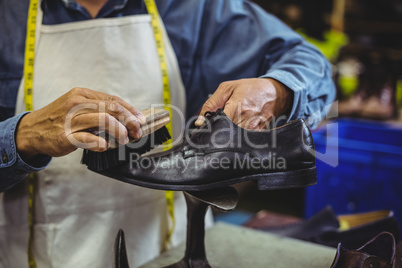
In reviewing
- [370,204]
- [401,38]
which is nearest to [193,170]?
[370,204]

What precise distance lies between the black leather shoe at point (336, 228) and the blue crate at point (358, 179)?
0.74 feet

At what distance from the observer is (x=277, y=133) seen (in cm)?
66

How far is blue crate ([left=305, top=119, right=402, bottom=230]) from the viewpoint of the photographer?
1411 mm

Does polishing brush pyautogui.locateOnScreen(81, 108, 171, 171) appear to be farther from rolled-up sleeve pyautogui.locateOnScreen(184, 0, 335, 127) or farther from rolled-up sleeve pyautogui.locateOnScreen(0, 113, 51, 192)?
rolled-up sleeve pyautogui.locateOnScreen(184, 0, 335, 127)

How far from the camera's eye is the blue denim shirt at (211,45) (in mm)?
842

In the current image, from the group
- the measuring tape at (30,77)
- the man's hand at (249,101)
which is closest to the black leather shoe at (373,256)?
the man's hand at (249,101)

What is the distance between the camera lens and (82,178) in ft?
2.86

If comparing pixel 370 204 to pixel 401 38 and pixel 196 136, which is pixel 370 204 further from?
pixel 401 38

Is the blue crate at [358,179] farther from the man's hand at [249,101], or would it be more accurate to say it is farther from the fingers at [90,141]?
the fingers at [90,141]

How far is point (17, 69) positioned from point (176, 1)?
38cm

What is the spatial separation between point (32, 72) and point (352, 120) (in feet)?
5.10

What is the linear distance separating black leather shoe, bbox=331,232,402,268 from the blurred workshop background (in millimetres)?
342

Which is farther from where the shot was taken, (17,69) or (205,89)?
(205,89)

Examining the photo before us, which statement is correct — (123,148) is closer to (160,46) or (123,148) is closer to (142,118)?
(142,118)
